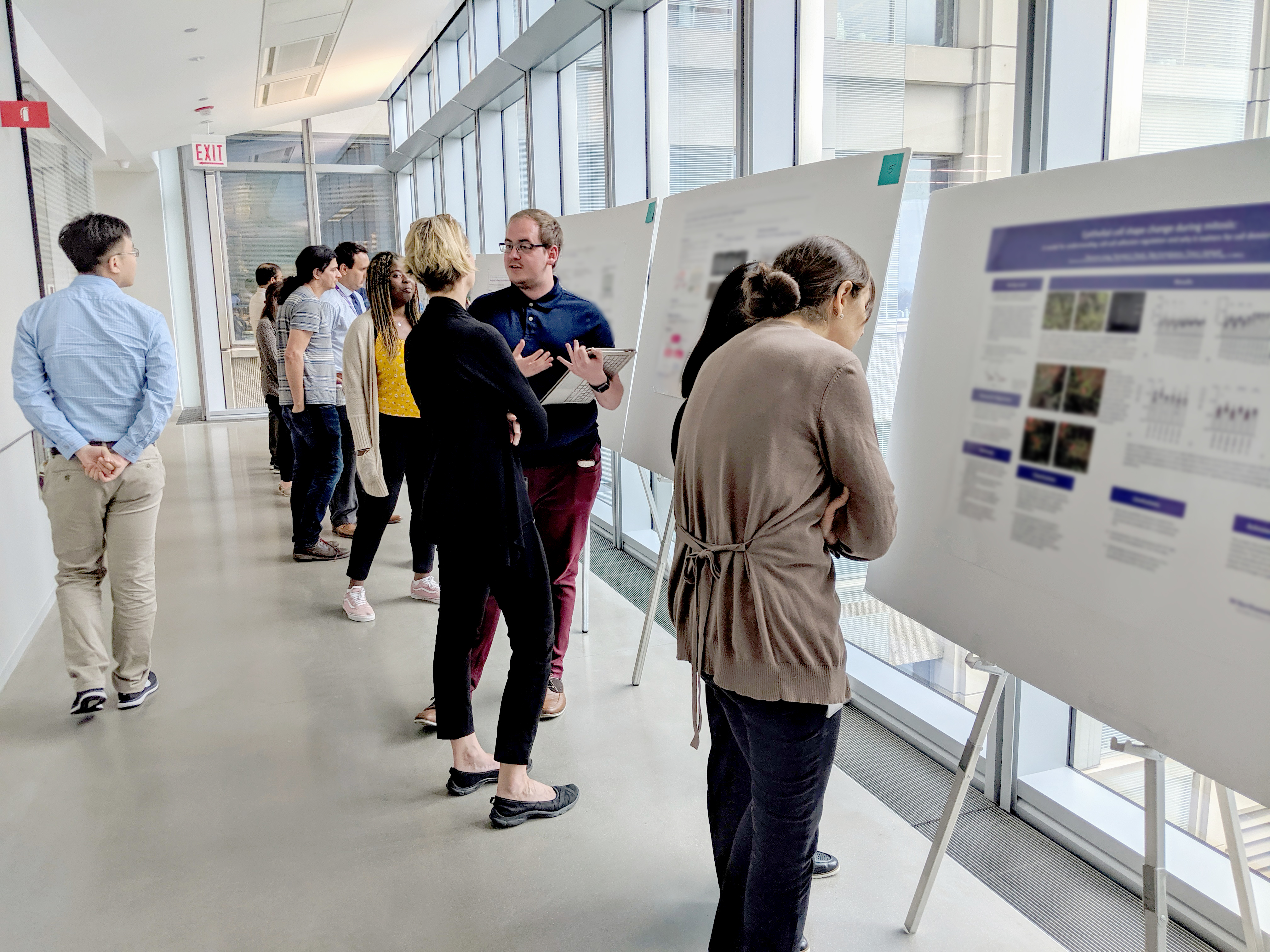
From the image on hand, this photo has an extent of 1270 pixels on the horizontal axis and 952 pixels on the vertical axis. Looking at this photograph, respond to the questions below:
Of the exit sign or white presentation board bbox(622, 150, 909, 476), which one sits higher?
the exit sign

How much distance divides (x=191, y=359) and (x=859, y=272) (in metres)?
12.3

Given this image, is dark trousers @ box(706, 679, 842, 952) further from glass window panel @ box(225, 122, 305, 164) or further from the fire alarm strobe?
glass window panel @ box(225, 122, 305, 164)

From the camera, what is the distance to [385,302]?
373cm

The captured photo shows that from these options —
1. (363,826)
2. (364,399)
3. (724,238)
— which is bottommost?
(363,826)

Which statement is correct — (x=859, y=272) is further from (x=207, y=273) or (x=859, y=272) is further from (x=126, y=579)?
(x=207, y=273)

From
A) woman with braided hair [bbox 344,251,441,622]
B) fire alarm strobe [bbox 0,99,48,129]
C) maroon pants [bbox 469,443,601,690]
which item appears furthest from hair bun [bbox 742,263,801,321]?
fire alarm strobe [bbox 0,99,48,129]

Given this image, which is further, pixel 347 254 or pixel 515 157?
pixel 515 157

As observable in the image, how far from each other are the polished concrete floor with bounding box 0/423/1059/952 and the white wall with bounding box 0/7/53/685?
0.71 ft

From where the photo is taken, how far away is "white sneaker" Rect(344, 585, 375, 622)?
4168 millimetres

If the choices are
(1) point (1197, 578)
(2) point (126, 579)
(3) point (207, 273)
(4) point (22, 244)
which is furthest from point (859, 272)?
(3) point (207, 273)

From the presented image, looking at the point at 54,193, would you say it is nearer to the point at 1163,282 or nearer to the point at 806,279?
the point at 806,279

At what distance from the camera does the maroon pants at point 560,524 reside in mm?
2891

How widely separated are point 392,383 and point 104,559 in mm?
1296

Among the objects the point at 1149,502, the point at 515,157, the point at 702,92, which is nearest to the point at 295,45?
the point at 515,157
